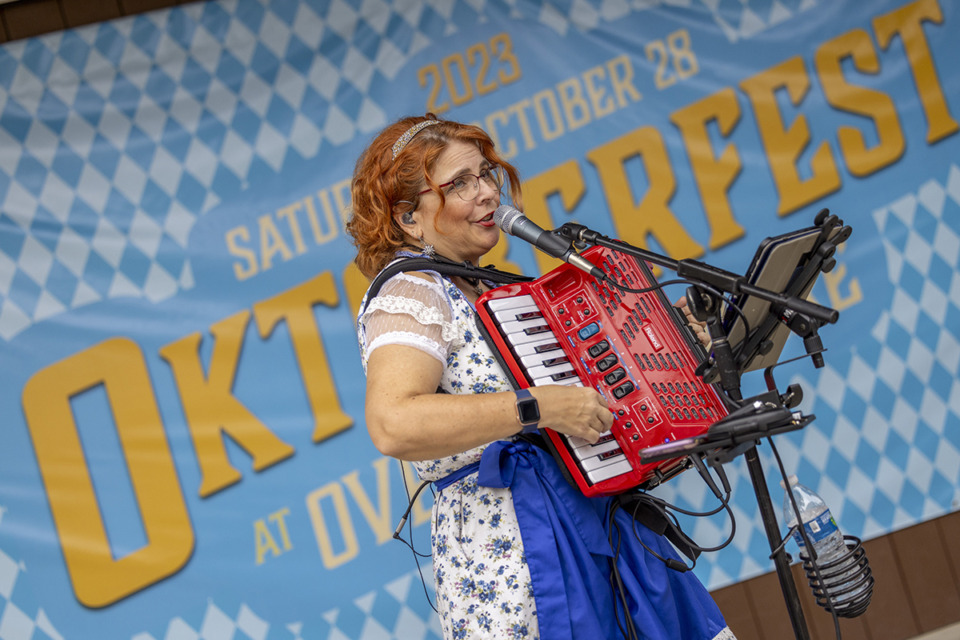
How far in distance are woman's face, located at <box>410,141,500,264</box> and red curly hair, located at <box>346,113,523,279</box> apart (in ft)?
0.06

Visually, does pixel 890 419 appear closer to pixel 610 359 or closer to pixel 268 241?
pixel 610 359

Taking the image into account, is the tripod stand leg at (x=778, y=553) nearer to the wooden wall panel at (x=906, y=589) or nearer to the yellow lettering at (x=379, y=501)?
the yellow lettering at (x=379, y=501)

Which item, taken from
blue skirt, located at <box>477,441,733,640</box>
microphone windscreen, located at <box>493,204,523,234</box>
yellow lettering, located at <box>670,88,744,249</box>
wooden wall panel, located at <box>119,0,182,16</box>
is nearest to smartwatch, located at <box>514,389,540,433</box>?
blue skirt, located at <box>477,441,733,640</box>

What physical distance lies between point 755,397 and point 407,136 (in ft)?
2.81

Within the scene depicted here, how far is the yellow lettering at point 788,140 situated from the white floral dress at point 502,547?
1.97 meters

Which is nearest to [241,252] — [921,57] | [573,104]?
[573,104]

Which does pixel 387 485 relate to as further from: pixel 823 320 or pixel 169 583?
pixel 823 320

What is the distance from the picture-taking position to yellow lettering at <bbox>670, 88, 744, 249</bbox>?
307 centimetres

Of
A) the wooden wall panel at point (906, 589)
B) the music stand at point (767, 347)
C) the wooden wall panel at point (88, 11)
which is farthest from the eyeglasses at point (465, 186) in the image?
the wooden wall panel at point (906, 589)

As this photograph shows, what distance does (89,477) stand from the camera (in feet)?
8.79

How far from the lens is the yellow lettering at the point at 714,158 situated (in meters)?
3.07

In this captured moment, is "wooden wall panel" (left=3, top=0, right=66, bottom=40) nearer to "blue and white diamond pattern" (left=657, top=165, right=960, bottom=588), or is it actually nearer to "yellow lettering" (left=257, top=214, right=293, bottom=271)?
"yellow lettering" (left=257, top=214, right=293, bottom=271)

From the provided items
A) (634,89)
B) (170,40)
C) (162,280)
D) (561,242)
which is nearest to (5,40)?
(170,40)

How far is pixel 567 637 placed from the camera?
4.59 ft
